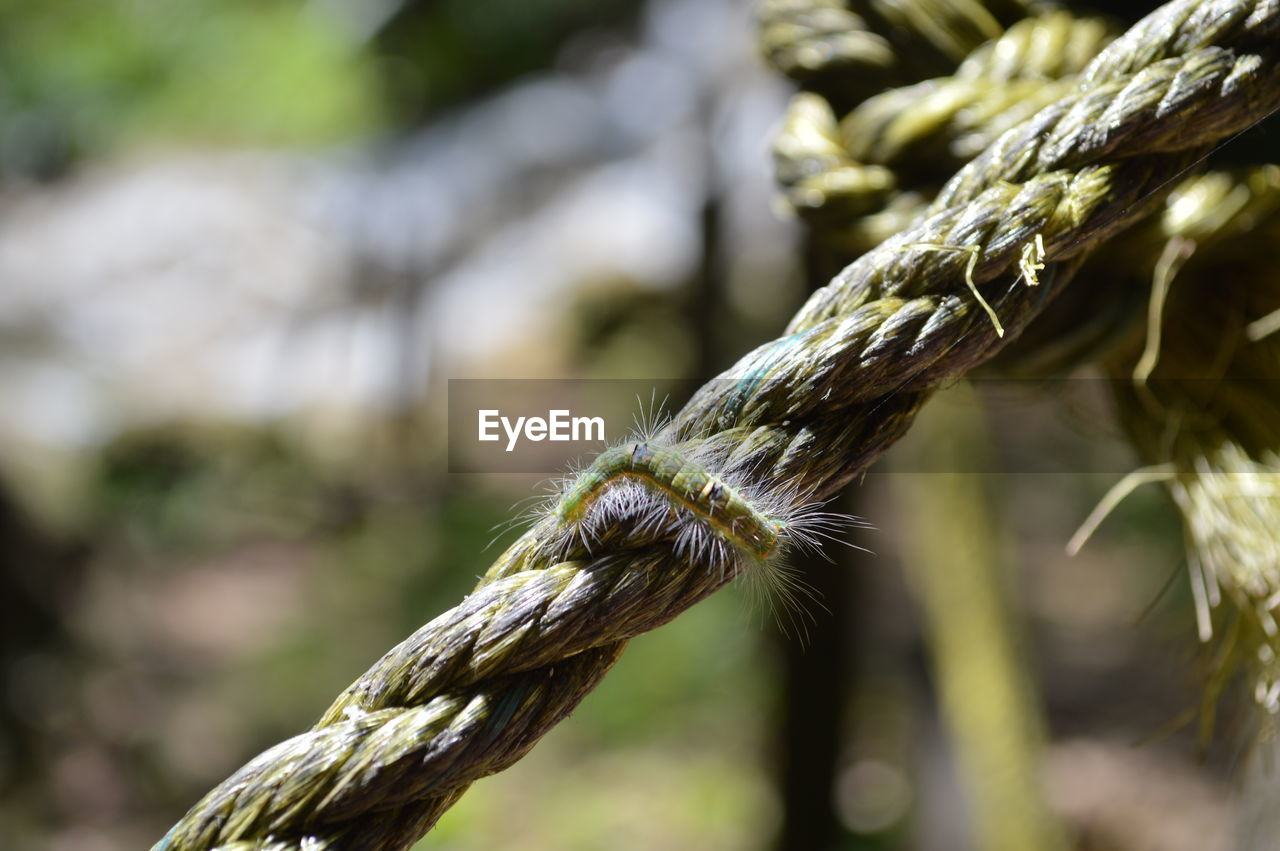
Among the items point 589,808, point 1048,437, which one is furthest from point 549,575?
point 1048,437

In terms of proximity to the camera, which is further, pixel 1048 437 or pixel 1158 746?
pixel 1048 437

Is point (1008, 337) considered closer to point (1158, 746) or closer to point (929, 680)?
point (929, 680)

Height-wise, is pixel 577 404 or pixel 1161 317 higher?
pixel 1161 317

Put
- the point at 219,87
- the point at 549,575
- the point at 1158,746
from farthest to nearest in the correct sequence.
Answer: the point at 219,87, the point at 1158,746, the point at 549,575
